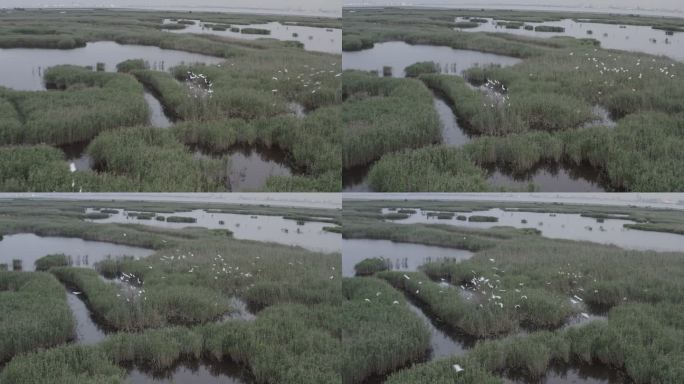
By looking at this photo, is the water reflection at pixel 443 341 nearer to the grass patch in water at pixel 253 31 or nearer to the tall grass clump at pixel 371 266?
the tall grass clump at pixel 371 266

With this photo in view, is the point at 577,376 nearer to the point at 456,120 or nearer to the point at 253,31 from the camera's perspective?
the point at 456,120

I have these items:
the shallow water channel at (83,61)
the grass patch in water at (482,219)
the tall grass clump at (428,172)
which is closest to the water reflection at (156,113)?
the shallow water channel at (83,61)

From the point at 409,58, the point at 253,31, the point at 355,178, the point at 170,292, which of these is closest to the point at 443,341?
the point at 355,178

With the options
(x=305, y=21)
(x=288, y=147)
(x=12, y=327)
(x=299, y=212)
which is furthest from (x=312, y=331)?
(x=305, y=21)

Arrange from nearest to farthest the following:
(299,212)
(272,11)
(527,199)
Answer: (527,199) < (299,212) < (272,11)

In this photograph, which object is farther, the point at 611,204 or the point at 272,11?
the point at 272,11

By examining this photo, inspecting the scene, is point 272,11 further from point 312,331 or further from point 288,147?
point 312,331
